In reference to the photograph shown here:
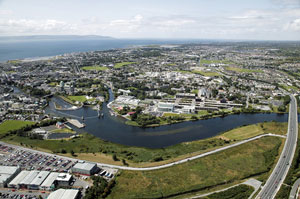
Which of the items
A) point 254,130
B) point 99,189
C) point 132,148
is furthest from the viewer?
point 254,130

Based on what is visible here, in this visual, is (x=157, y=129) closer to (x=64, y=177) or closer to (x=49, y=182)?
(x=64, y=177)

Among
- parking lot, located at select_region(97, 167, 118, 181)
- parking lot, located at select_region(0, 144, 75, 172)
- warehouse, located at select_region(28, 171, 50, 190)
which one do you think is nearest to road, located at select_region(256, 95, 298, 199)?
parking lot, located at select_region(97, 167, 118, 181)

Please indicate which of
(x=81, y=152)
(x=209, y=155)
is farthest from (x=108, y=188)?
(x=209, y=155)

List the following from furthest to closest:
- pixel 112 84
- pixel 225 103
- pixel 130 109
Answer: pixel 112 84, pixel 225 103, pixel 130 109

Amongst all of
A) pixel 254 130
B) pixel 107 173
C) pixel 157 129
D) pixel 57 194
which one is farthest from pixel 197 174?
pixel 254 130

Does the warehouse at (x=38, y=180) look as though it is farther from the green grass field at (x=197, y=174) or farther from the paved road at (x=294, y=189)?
the paved road at (x=294, y=189)

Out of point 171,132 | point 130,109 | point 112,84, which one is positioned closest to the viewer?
point 171,132

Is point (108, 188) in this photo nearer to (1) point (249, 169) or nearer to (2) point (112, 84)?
(1) point (249, 169)
